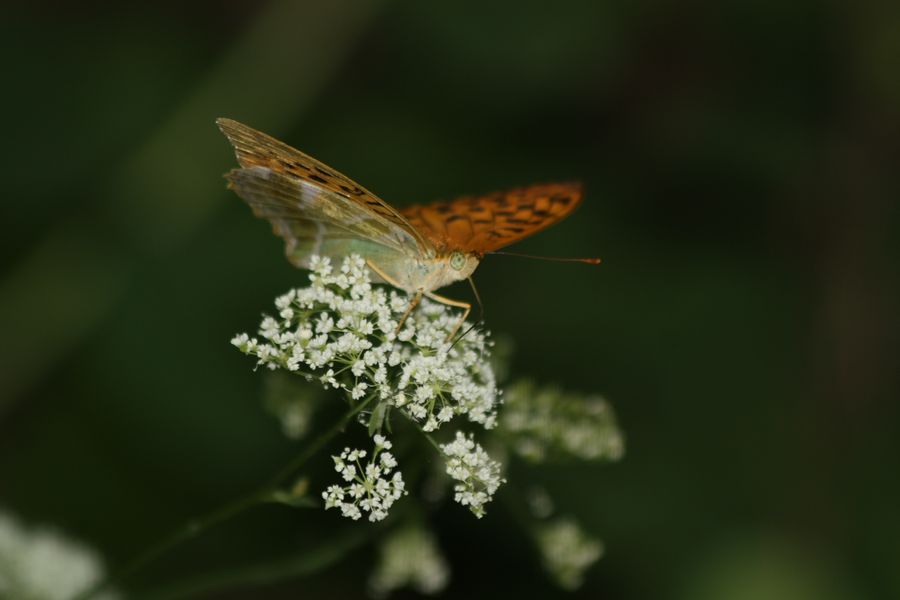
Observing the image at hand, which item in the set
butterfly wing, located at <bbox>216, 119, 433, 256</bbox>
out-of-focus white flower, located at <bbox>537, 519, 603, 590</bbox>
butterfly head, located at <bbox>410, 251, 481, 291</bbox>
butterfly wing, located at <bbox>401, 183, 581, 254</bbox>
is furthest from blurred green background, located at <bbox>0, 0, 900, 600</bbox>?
butterfly head, located at <bbox>410, 251, 481, 291</bbox>

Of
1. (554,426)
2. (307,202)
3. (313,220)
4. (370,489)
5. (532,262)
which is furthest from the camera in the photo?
(532,262)

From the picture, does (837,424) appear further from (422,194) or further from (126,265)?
(126,265)

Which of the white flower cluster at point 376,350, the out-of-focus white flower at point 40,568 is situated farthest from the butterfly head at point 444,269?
the out-of-focus white flower at point 40,568

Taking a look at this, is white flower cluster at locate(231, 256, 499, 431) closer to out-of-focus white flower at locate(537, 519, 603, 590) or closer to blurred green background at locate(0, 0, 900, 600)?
out-of-focus white flower at locate(537, 519, 603, 590)

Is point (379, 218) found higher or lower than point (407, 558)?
higher

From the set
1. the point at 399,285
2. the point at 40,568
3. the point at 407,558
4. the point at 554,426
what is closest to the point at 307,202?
the point at 399,285

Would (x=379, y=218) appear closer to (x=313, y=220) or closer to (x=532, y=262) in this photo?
(x=313, y=220)
